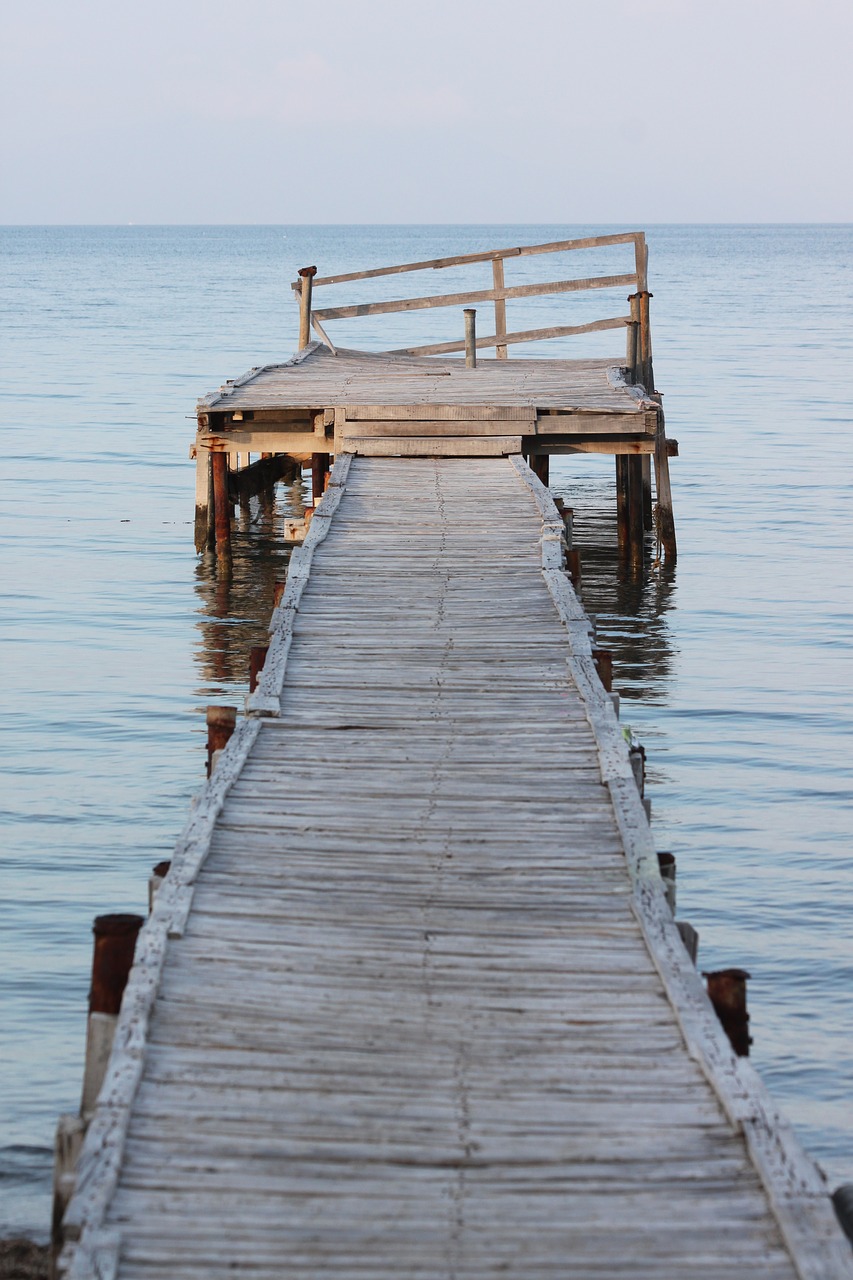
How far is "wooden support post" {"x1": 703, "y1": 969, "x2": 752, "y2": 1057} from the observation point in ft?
15.5

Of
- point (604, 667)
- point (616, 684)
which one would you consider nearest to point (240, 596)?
point (616, 684)

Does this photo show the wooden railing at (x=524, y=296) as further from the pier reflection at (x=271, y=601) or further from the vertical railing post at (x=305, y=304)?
the pier reflection at (x=271, y=601)

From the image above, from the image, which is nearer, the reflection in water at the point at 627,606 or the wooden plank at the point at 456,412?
the wooden plank at the point at 456,412

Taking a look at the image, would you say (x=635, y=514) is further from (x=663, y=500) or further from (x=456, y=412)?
(x=456, y=412)

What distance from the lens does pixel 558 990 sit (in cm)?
487

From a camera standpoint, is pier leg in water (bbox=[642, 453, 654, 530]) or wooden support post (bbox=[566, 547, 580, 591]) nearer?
wooden support post (bbox=[566, 547, 580, 591])

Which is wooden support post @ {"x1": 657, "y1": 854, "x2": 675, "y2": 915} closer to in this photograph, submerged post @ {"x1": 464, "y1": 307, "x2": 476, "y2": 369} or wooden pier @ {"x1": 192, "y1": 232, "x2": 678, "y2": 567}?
wooden pier @ {"x1": 192, "y1": 232, "x2": 678, "y2": 567}

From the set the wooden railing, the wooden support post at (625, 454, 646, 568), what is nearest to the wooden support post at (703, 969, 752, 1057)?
the wooden support post at (625, 454, 646, 568)

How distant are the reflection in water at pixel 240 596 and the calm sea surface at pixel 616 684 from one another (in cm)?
5

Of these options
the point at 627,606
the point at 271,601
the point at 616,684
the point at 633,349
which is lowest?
the point at 616,684

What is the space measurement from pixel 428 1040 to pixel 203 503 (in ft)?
43.5

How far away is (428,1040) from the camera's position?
14.9 ft

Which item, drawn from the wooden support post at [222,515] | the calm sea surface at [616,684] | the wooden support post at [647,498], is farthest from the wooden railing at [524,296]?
the wooden support post at [222,515]

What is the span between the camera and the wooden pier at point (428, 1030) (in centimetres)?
369
